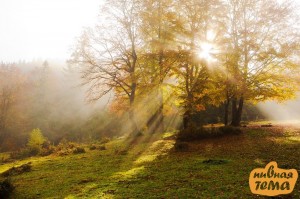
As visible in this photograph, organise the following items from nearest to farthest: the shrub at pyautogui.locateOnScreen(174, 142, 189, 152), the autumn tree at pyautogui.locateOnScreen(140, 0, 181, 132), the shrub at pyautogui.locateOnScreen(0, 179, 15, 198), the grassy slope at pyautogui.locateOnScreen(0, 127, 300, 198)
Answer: the grassy slope at pyautogui.locateOnScreen(0, 127, 300, 198)
the shrub at pyautogui.locateOnScreen(0, 179, 15, 198)
the shrub at pyautogui.locateOnScreen(174, 142, 189, 152)
the autumn tree at pyautogui.locateOnScreen(140, 0, 181, 132)

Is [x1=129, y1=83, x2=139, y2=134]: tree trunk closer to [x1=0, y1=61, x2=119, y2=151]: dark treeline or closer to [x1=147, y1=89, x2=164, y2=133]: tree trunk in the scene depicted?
[x1=147, y1=89, x2=164, y2=133]: tree trunk

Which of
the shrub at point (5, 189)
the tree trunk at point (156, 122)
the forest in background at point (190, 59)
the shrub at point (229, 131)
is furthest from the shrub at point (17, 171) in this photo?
the shrub at point (229, 131)

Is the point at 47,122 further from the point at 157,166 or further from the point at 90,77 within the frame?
the point at 157,166

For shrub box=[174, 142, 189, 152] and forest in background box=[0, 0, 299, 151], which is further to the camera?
forest in background box=[0, 0, 299, 151]

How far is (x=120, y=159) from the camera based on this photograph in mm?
17922

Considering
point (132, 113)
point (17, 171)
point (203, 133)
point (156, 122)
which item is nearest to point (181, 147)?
point (203, 133)

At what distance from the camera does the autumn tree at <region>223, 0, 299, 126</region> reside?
71.7ft

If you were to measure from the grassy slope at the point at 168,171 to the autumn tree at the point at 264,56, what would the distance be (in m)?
4.11

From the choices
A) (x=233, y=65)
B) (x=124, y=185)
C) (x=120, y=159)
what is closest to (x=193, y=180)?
(x=124, y=185)

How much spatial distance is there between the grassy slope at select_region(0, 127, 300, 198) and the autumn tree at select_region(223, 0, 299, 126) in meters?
4.11

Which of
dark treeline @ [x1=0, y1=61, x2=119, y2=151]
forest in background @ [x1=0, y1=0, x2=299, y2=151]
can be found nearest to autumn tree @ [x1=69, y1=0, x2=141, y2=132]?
forest in background @ [x1=0, y1=0, x2=299, y2=151]

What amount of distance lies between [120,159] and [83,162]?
9.43 ft

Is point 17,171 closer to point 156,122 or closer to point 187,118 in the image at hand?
point 187,118

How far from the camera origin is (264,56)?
73.0 ft
